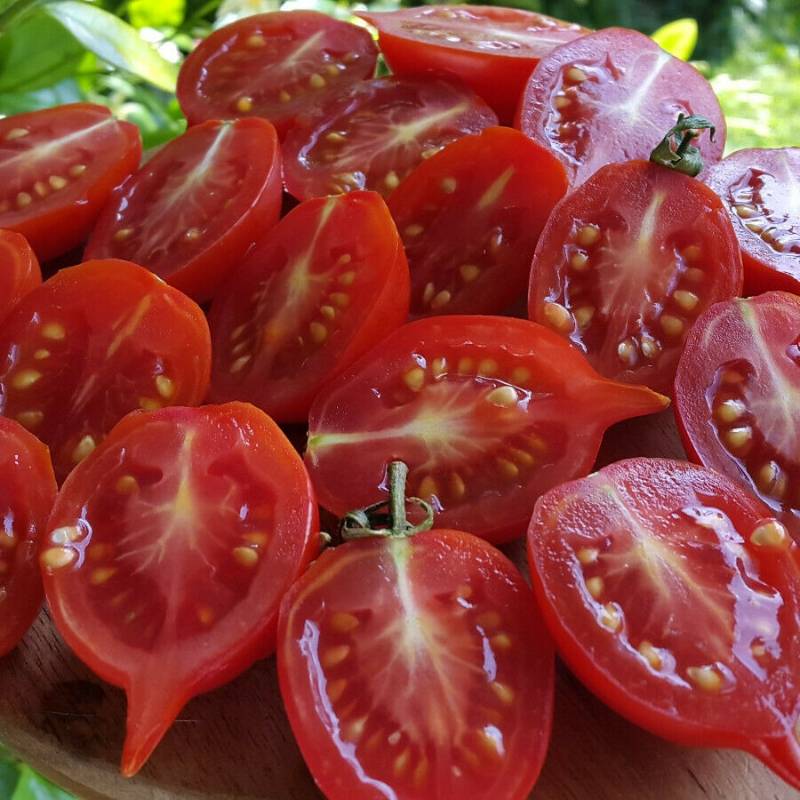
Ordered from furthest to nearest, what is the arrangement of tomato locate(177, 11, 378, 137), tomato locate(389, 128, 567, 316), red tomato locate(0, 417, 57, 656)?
tomato locate(177, 11, 378, 137) < tomato locate(389, 128, 567, 316) < red tomato locate(0, 417, 57, 656)

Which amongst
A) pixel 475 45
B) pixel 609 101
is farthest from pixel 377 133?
pixel 609 101

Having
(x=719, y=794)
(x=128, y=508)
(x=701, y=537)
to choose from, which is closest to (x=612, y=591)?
(x=701, y=537)

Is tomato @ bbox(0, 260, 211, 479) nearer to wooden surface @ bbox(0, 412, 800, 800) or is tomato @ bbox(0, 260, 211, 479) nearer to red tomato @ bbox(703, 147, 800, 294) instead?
wooden surface @ bbox(0, 412, 800, 800)

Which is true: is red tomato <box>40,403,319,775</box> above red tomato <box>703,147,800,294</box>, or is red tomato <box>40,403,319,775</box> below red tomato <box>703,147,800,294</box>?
below

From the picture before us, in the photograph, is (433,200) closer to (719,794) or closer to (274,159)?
(274,159)

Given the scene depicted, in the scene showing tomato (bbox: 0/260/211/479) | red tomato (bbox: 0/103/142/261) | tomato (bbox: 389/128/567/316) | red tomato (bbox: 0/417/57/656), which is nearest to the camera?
red tomato (bbox: 0/417/57/656)

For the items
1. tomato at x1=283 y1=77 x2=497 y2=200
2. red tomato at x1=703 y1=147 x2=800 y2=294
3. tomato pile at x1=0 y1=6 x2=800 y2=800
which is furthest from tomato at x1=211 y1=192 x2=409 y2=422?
red tomato at x1=703 y1=147 x2=800 y2=294
